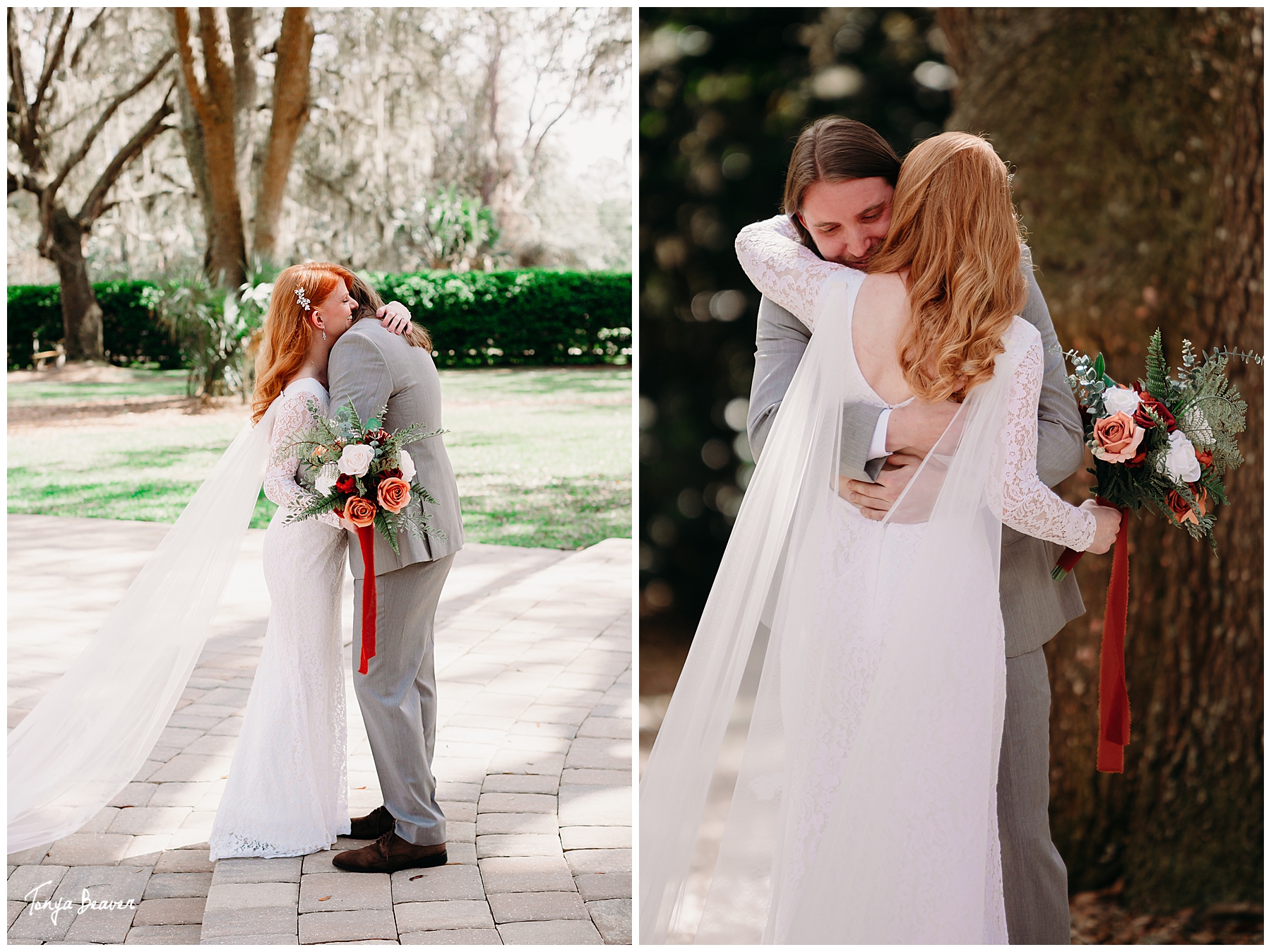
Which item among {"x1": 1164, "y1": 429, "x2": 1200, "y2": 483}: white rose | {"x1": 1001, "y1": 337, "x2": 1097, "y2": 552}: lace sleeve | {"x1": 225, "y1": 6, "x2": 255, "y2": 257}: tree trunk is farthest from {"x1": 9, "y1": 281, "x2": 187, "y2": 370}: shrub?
{"x1": 1164, "y1": 429, "x2": 1200, "y2": 483}: white rose

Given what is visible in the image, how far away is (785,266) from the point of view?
2.33 meters

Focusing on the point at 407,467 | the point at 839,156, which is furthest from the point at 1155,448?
the point at 407,467

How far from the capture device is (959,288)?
2084 mm

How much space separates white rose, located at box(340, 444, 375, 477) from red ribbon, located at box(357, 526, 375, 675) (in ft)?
0.58

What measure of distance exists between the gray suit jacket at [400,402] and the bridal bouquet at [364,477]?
0.05m

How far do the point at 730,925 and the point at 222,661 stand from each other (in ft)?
11.3

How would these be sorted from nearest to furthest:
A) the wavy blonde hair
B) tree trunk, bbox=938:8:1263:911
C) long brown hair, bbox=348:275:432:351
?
the wavy blonde hair → long brown hair, bbox=348:275:432:351 → tree trunk, bbox=938:8:1263:911

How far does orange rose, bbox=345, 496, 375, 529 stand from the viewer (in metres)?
2.65

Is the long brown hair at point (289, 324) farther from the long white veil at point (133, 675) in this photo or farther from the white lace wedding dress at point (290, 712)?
the long white veil at point (133, 675)

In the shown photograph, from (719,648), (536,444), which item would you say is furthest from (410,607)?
(536,444)

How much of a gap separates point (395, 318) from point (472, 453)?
29.7 ft

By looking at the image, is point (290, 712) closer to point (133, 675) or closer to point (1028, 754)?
point (133, 675)

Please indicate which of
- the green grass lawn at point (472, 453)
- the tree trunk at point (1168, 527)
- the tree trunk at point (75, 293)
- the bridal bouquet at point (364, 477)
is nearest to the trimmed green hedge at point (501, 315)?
the tree trunk at point (75, 293)

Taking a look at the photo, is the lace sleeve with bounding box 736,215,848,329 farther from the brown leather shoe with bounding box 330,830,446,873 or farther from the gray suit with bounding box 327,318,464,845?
the brown leather shoe with bounding box 330,830,446,873
